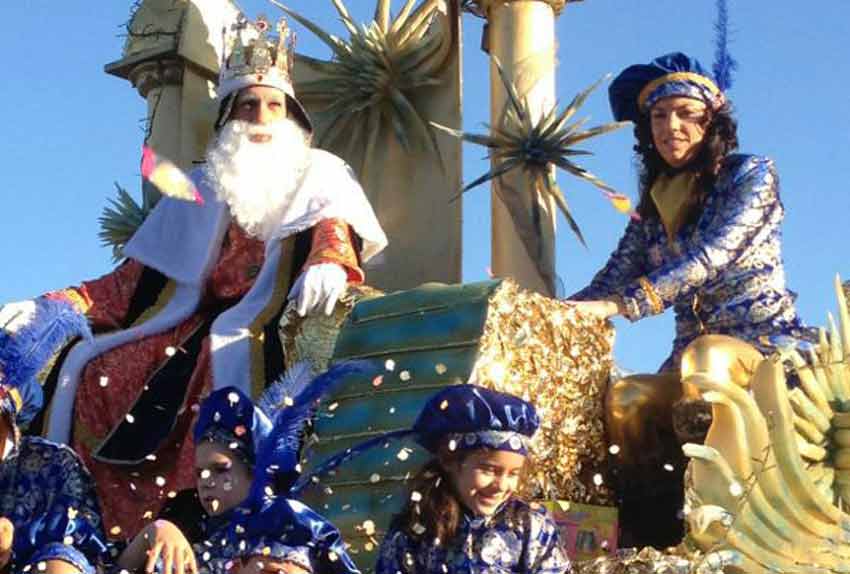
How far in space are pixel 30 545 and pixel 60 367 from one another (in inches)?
88.5

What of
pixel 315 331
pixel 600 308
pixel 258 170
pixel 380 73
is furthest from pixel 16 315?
pixel 380 73

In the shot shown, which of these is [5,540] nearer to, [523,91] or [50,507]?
[50,507]

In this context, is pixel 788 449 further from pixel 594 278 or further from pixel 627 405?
pixel 594 278

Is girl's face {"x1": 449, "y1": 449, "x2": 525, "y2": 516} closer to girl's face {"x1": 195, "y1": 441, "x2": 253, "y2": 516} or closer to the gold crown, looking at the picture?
girl's face {"x1": 195, "y1": 441, "x2": 253, "y2": 516}

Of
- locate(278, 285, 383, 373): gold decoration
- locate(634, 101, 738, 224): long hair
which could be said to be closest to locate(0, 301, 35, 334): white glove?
locate(278, 285, 383, 373): gold decoration

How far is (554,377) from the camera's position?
5195 millimetres

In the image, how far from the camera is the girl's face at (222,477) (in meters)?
3.80

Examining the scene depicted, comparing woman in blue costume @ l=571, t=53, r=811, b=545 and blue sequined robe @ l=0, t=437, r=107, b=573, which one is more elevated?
woman in blue costume @ l=571, t=53, r=811, b=545

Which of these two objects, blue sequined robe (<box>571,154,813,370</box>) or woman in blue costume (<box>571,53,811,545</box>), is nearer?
woman in blue costume (<box>571,53,811,545</box>)

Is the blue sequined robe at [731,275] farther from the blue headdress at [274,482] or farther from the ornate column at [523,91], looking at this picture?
the blue headdress at [274,482]

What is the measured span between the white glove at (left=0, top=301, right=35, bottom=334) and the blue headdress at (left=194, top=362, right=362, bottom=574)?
1144 mm

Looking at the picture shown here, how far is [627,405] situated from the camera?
5.21 m

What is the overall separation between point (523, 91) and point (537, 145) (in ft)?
1.21

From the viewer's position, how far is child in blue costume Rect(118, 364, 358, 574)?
3.58 metres
